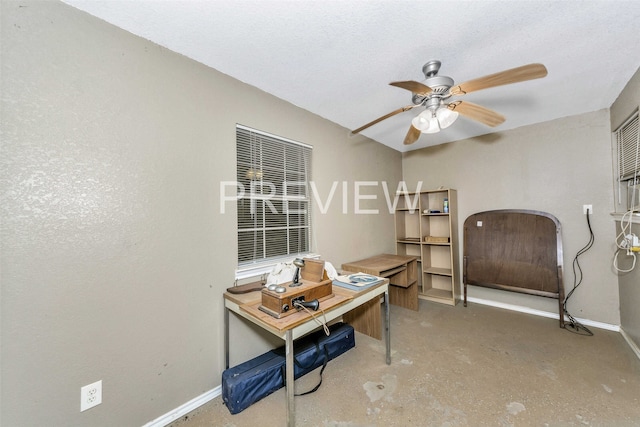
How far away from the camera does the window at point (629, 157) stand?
208 cm

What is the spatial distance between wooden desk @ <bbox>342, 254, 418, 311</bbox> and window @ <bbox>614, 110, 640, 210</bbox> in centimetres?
211

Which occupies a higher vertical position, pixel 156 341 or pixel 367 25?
pixel 367 25

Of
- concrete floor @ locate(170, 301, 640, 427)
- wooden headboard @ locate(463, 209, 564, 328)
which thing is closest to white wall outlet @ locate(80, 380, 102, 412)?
concrete floor @ locate(170, 301, 640, 427)

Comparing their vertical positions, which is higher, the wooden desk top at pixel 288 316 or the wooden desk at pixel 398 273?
the wooden desk top at pixel 288 316

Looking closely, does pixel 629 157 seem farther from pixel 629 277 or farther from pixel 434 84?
pixel 434 84

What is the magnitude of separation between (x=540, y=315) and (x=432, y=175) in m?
2.29

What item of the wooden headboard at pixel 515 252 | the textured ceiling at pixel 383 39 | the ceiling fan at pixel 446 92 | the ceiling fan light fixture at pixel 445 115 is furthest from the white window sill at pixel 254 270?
the wooden headboard at pixel 515 252

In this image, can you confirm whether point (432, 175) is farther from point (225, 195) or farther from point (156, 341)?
point (156, 341)

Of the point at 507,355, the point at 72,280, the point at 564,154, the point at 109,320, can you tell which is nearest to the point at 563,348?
the point at 507,355

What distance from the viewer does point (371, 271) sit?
103 inches

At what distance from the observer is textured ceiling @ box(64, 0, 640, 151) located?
1.29 m

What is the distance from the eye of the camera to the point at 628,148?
2270 millimetres

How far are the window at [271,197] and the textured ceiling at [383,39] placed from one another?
505 millimetres

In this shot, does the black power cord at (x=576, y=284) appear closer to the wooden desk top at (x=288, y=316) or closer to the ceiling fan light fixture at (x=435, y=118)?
the ceiling fan light fixture at (x=435, y=118)
